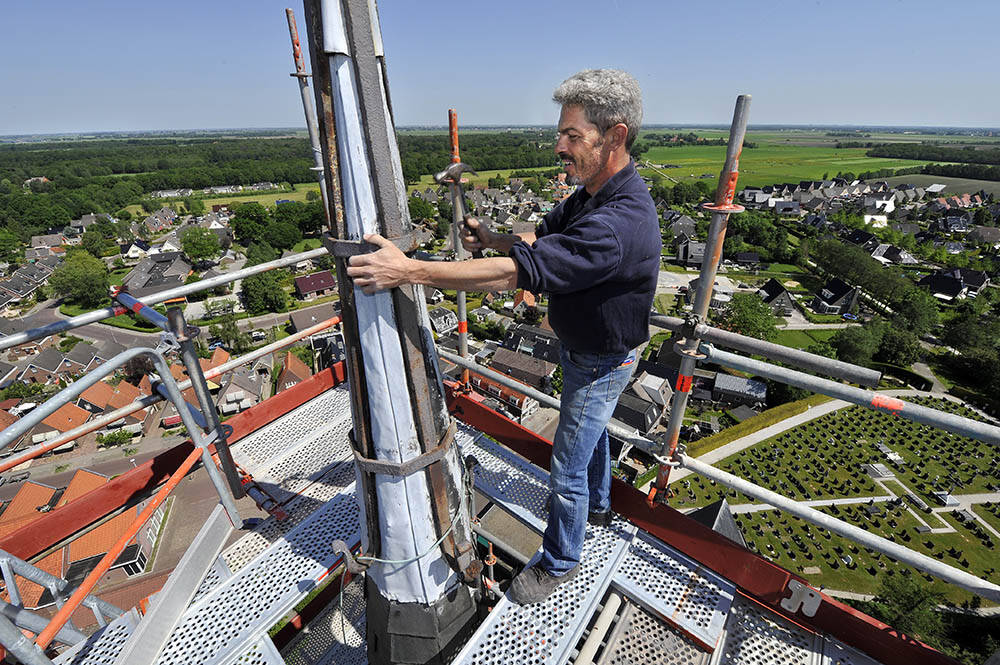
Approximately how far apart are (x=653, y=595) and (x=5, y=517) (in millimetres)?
27443

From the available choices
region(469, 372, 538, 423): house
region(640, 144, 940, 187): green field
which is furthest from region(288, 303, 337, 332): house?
region(640, 144, 940, 187): green field

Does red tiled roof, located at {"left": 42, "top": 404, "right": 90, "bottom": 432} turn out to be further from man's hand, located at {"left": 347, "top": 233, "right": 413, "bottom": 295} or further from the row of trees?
the row of trees

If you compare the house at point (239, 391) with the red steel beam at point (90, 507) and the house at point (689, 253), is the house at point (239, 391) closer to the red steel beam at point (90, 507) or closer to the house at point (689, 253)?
the red steel beam at point (90, 507)

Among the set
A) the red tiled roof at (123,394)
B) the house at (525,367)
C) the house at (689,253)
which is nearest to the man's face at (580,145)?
the house at (525,367)

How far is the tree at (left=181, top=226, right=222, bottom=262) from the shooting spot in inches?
2301

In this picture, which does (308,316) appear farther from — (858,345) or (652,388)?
(858,345)

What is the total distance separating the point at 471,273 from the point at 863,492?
27575mm

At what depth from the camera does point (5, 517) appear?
18.5 meters

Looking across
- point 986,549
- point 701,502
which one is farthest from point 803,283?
point 701,502

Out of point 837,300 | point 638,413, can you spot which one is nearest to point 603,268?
point 638,413

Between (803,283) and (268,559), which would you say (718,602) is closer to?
(268,559)

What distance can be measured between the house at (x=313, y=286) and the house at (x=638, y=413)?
3418 centimetres

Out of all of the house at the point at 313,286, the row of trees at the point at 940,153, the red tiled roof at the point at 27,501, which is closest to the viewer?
the red tiled roof at the point at 27,501

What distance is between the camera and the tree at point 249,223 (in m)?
69.2
